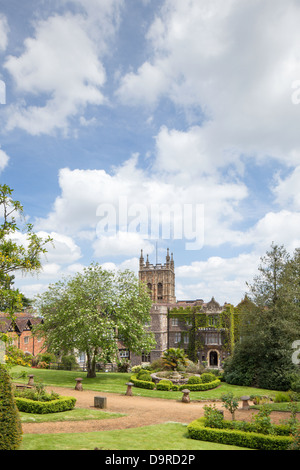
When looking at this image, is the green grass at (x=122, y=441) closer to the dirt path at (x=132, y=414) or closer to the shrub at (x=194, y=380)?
the dirt path at (x=132, y=414)

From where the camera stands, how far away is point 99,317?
29.8 metres

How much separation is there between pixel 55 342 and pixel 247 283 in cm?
1939

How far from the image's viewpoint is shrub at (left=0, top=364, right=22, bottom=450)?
10766 millimetres

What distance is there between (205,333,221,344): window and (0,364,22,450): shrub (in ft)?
146

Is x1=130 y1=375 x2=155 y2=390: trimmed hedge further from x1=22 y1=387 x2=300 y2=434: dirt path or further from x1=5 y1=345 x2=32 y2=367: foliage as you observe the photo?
x1=5 y1=345 x2=32 y2=367: foliage

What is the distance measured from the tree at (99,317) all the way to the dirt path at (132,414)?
4047mm

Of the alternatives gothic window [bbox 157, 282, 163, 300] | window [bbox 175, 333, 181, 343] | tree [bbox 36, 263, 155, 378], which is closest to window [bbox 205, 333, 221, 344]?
window [bbox 175, 333, 181, 343]

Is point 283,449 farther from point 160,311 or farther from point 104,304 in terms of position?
→ point 160,311

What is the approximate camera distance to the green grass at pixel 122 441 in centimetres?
1196

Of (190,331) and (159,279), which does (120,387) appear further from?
(159,279)

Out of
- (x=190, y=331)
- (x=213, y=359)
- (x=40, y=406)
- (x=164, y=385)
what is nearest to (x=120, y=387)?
(x=164, y=385)
